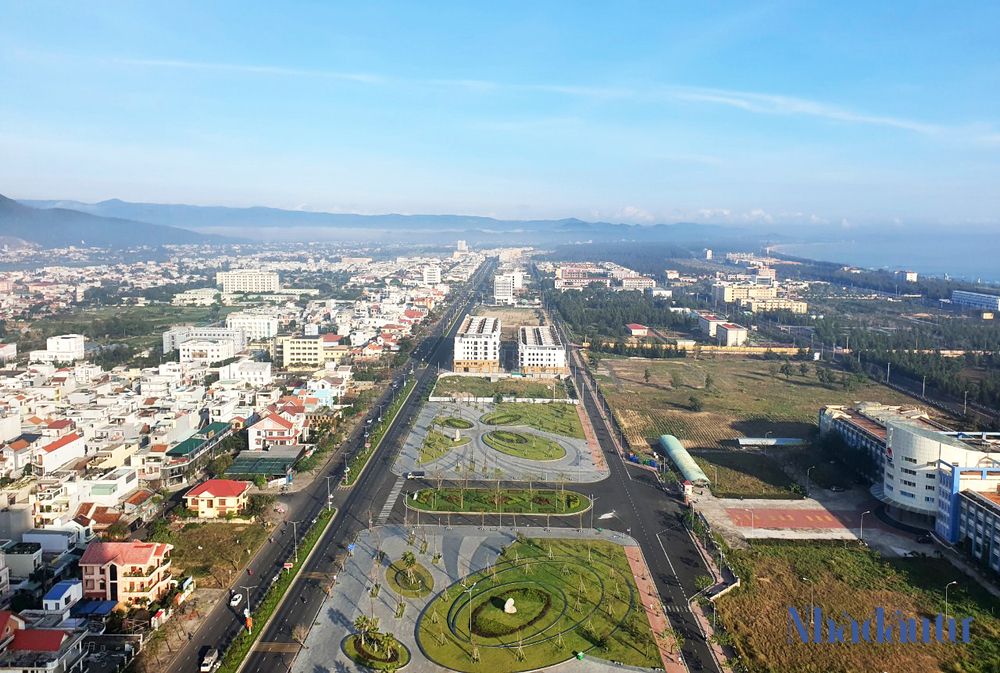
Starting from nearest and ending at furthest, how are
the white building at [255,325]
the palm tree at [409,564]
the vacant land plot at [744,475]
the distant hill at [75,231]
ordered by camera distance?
the palm tree at [409,564] < the vacant land plot at [744,475] < the white building at [255,325] < the distant hill at [75,231]

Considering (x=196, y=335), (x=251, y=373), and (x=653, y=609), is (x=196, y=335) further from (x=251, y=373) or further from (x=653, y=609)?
(x=653, y=609)

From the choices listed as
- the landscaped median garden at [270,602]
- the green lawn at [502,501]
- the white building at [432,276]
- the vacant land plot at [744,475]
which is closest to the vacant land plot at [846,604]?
the vacant land plot at [744,475]

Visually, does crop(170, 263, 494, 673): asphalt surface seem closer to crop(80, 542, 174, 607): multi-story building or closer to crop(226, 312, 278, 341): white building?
crop(80, 542, 174, 607): multi-story building

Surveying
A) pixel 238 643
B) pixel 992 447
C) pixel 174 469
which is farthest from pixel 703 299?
pixel 238 643

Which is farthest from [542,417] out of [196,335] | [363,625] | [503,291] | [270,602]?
[503,291]

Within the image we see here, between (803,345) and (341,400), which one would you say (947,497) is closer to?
(341,400)

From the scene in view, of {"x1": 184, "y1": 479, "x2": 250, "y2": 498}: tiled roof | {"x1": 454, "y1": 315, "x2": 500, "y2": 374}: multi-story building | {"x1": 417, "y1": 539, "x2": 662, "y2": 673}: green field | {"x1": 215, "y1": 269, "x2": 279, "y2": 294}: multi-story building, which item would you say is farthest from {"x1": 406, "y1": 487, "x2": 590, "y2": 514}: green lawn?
{"x1": 215, "y1": 269, "x2": 279, "y2": 294}: multi-story building

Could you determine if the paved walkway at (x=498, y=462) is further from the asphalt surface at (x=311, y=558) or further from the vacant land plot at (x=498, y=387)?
the vacant land plot at (x=498, y=387)
